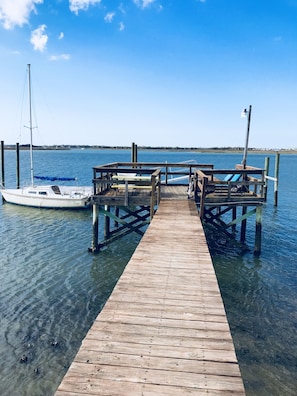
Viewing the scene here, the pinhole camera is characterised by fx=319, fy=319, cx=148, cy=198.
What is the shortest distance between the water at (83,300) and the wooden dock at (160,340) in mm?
2215

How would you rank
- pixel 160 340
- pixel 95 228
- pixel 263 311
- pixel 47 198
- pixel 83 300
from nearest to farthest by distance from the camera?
pixel 160 340 → pixel 263 311 → pixel 83 300 → pixel 95 228 → pixel 47 198

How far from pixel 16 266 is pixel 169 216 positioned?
17.9ft

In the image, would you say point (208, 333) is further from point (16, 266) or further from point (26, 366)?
point (16, 266)

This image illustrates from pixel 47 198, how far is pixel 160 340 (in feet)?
60.9

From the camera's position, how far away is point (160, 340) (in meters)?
3.57

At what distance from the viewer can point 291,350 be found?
6.43 meters

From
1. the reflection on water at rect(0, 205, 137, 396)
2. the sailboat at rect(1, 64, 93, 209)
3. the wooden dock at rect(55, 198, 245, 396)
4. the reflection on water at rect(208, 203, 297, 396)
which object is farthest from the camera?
the sailboat at rect(1, 64, 93, 209)

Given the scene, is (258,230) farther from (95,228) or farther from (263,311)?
Result: (95,228)

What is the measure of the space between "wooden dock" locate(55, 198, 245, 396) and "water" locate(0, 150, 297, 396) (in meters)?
2.21

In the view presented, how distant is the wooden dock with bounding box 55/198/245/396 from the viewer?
286 centimetres

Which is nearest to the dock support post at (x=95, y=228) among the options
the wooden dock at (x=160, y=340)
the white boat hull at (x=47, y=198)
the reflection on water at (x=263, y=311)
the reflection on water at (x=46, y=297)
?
the reflection on water at (x=46, y=297)

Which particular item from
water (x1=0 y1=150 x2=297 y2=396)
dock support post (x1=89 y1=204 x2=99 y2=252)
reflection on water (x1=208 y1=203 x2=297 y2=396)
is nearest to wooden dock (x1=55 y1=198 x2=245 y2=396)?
reflection on water (x1=208 y1=203 x2=297 y2=396)

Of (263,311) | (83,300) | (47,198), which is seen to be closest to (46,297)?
(83,300)

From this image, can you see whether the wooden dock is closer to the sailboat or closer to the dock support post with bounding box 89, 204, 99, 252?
the dock support post with bounding box 89, 204, 99, 252
